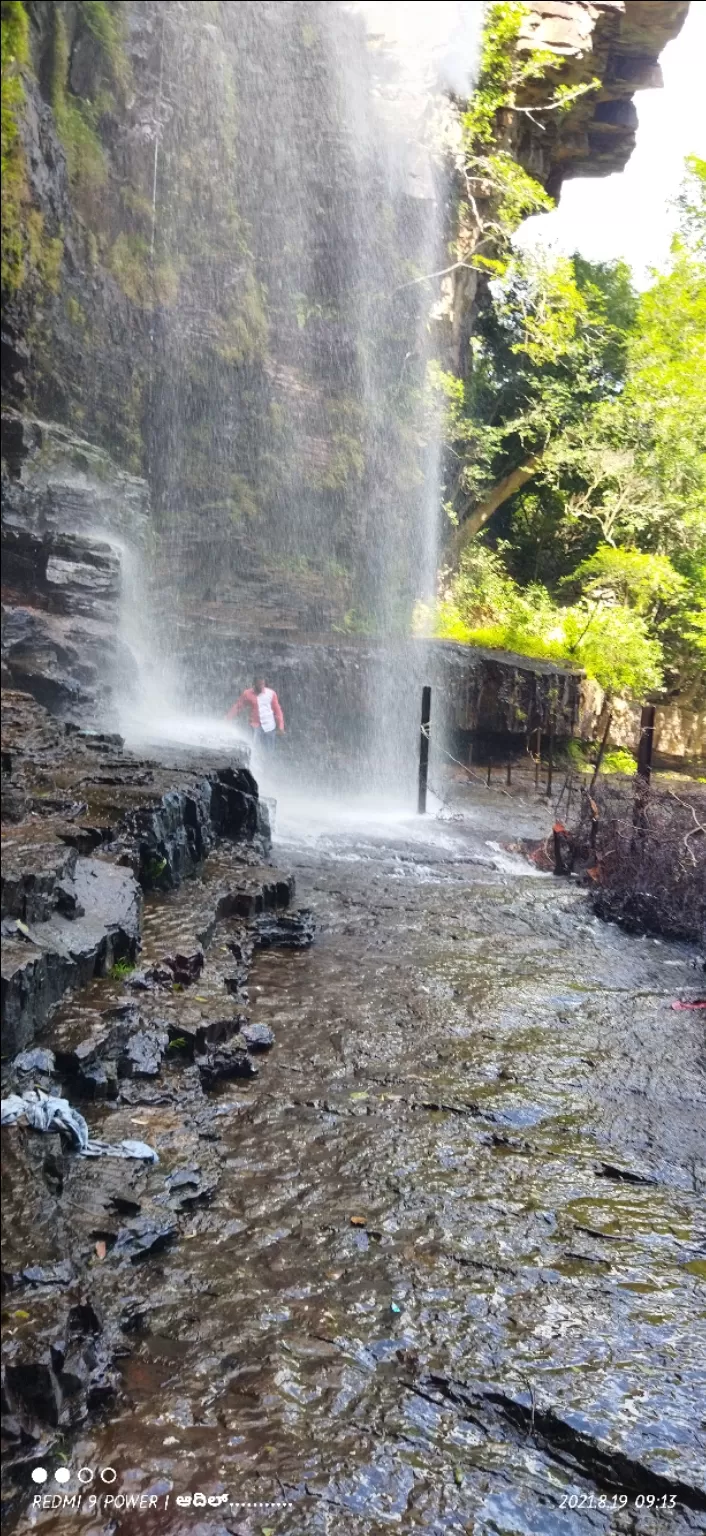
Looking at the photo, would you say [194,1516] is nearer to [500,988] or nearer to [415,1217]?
[415,1217]

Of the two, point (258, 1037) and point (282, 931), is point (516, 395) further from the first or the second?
point (258, 1037)

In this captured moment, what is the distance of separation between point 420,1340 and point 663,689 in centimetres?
2274

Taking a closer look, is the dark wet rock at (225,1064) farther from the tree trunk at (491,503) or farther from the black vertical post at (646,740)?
the tree trunk at (491,503)

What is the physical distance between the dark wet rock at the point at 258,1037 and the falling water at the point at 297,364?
1041 cm

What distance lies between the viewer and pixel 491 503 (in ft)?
81.9

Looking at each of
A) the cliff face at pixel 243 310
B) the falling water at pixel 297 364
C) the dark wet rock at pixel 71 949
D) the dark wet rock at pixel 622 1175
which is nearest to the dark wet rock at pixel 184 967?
the dark wet rock at pixel 71 949

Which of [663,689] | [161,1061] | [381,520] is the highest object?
[381,520]

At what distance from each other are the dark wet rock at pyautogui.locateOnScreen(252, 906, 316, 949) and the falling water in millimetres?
8304

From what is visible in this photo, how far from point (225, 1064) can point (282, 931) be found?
8.49ft

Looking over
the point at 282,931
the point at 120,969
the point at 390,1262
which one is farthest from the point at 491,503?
the point at 390,1262

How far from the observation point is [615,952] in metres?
9.16

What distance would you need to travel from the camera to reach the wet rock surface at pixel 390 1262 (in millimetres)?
2955

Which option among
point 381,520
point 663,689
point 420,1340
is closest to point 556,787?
point 663,689

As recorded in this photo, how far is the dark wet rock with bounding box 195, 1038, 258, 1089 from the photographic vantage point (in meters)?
5.22
